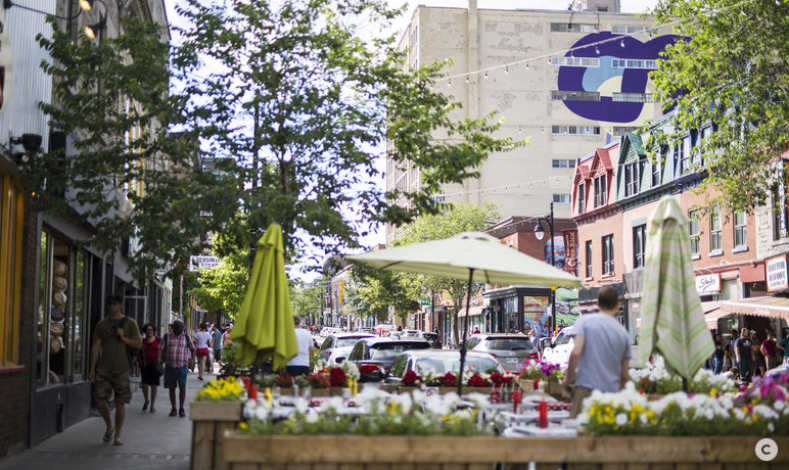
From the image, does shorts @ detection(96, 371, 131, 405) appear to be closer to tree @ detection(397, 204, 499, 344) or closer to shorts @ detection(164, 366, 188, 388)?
shorts @ detection(164, 366, 188, 388)

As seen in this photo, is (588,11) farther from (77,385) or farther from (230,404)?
(230,404)

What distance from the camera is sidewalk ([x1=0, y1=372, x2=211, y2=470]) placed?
11.0 meters

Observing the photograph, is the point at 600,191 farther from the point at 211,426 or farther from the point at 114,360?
the point at 211,426

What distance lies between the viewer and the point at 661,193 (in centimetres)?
3900

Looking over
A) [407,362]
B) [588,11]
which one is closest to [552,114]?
[588,11]

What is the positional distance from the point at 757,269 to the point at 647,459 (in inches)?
1070

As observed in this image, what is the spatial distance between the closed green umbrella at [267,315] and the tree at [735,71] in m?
13.1

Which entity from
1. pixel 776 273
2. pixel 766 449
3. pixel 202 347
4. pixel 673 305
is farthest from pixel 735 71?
pixel 202 347

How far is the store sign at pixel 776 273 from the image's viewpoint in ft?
89.9

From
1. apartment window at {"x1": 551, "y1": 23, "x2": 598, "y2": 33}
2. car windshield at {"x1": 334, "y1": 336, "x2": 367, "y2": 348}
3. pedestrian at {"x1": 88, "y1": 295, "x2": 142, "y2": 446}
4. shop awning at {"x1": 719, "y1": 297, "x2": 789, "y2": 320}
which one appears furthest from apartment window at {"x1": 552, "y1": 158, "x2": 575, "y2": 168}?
pedestrian at {"x1": 88, "y1": 295, "x2": 142, "y2": 446}

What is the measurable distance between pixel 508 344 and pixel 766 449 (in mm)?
19573

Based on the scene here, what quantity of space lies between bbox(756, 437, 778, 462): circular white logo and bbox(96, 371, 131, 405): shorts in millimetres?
8892

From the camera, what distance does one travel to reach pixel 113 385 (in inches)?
504

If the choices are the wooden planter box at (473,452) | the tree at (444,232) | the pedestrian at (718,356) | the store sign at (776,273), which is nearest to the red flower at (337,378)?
the wooden planter box at (473,452)
